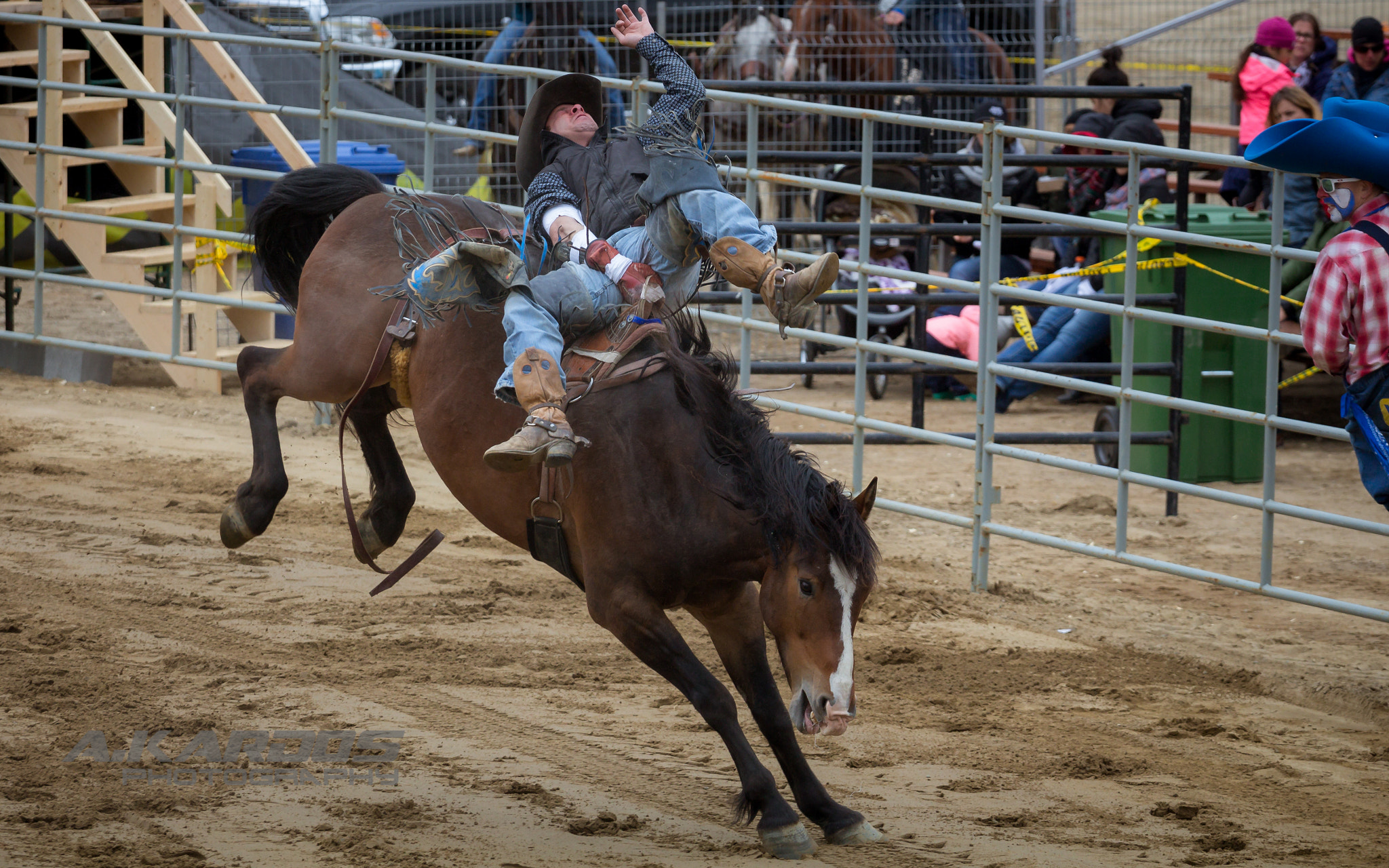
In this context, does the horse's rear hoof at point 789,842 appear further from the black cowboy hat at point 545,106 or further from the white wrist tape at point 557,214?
the black cowboy hat at point 545,106

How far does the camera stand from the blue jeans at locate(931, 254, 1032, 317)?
29.3 ft

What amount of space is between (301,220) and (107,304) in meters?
7.07

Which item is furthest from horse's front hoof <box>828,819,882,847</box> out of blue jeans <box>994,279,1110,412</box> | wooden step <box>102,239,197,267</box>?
wooden step <box>102,239,197,267</box>

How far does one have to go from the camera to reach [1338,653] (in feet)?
17.7

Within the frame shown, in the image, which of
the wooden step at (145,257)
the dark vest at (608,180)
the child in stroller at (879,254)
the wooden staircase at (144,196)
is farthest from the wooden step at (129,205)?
the dark vest at (608,180)

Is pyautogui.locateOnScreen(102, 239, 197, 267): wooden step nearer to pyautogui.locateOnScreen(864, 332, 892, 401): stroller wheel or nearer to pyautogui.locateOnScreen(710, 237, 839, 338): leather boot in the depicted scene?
pyautogui.locateOnScreen(864, 332, 892, 401): stroller wheel

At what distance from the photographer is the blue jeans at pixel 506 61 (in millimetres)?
9266

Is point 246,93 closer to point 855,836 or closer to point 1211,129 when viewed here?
point 855,836

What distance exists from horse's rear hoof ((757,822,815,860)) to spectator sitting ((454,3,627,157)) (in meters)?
6.41

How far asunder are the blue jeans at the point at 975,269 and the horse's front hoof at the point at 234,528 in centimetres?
512

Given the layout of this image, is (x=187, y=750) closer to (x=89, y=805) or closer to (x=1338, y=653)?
(x=89, y=805)

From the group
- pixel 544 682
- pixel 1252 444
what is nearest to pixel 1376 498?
pixel 544 682

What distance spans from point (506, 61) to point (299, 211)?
523cm

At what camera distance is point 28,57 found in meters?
8.80
